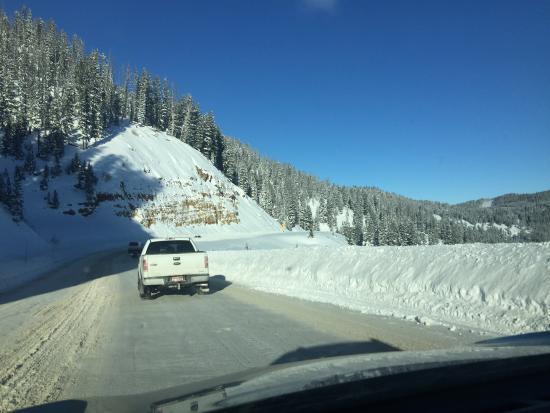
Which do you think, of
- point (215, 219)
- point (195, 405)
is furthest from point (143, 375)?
point (215, 219)

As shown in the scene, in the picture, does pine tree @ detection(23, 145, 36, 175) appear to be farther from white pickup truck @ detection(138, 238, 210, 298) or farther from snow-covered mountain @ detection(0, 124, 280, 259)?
white pickup truck @ detection(138, 238, 210, 298)

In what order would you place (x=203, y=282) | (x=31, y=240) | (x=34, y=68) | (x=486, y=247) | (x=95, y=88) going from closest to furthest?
(x=486, y=247) < (x=203, y=282) < (x=31, y=240) < (x=95, y=88) < (x=34, y=68)

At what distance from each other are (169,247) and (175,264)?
5.47 ft

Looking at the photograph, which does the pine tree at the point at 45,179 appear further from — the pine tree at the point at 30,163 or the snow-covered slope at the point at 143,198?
the pine tree at the point at 30,163

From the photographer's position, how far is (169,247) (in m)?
16.7

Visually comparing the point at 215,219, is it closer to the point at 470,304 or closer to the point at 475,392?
the point at 470,304

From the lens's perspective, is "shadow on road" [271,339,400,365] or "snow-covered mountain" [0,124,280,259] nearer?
"shadow on road" [271,339,400,365]

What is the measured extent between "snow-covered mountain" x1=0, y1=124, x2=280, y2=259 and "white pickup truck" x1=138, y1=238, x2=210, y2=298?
45988 mm

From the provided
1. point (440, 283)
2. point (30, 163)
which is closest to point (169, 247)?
point (440, 283)

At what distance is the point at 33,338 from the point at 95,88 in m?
93.7

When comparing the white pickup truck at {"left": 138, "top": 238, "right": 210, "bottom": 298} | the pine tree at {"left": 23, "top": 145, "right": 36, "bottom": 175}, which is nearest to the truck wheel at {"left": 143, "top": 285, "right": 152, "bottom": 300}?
the white pickup truck at {"left": 138, "top": 238, "right": 210, "bottom": 298}

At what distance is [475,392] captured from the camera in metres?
2.91

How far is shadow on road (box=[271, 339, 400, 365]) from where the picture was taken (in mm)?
6836

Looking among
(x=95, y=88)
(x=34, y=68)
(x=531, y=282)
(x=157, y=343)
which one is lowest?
(x=157, y=343)
